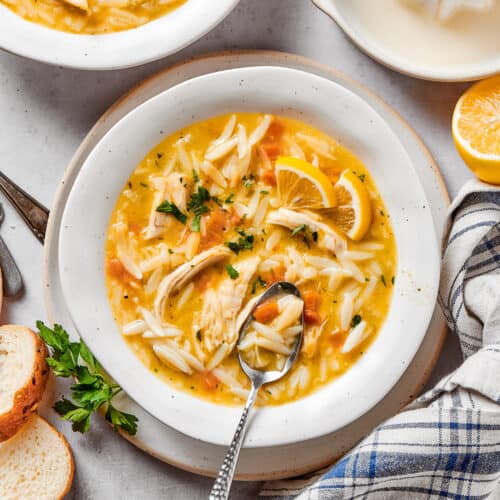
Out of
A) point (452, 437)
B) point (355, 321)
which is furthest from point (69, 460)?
point (452, 437)

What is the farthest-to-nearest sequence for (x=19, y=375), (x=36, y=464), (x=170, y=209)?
(x=36, y=464), (x=19, y=375), (x=170, y=209)

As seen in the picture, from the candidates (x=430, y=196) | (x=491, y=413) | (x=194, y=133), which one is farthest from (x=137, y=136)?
(x=491, y=413)

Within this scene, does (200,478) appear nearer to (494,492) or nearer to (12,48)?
(494,492)

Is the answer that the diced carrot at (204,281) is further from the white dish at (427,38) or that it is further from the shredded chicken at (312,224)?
the white dish at (427,38)

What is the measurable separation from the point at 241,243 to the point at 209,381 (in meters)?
0.66

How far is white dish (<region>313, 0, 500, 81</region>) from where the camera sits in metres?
3.81

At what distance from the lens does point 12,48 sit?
3.71 metres

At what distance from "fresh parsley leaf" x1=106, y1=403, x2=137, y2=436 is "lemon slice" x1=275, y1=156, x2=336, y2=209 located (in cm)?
123

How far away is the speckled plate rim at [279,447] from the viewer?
3.81 metres

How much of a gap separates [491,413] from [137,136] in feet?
6.62

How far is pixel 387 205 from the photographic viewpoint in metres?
3.73

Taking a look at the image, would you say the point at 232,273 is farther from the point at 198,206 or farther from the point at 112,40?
the point at 112,40

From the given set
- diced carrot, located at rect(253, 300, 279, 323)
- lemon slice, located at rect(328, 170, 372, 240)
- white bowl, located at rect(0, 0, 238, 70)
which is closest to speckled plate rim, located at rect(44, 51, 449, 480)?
white bowl, located at rect(0, 0, 238, 70)

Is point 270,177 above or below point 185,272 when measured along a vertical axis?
above
